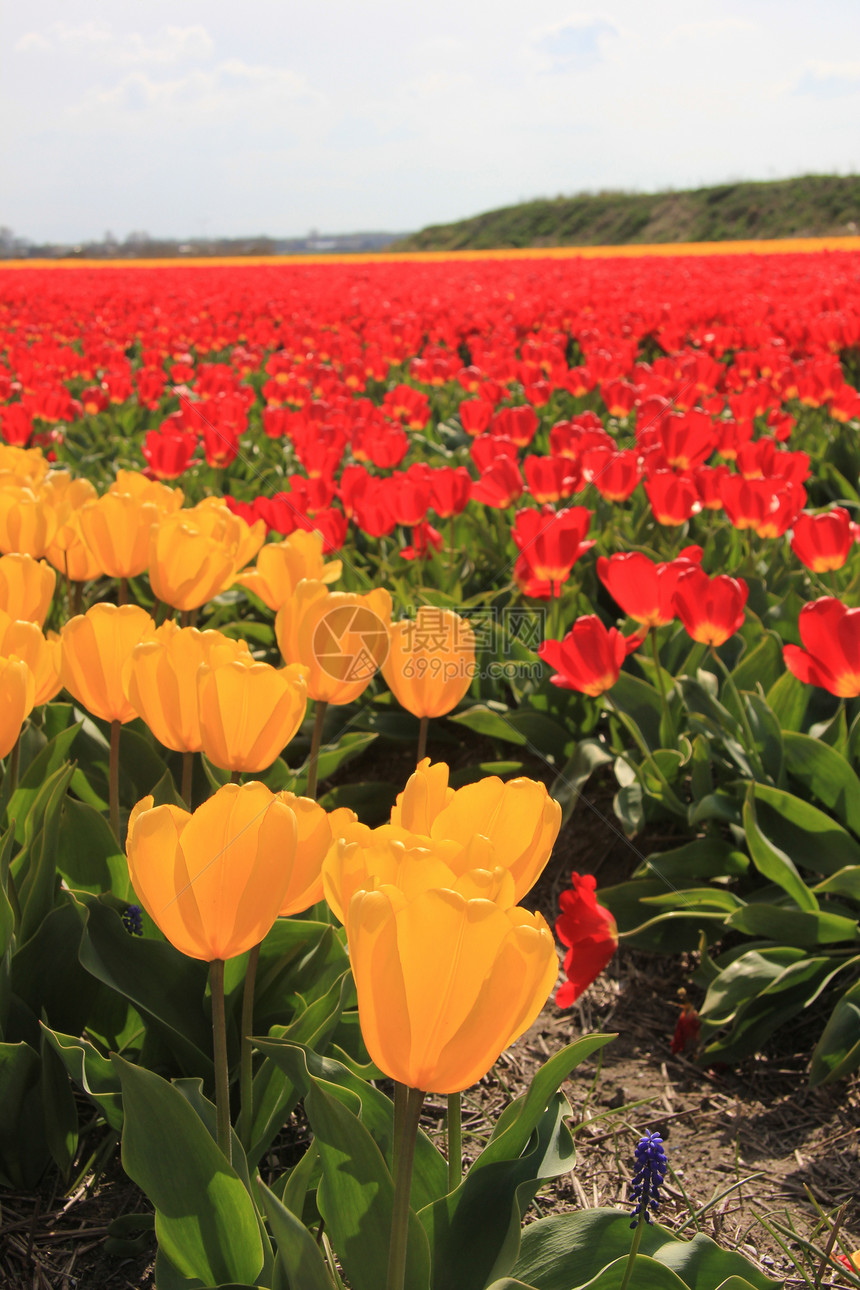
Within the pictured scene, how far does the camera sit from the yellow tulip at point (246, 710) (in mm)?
1134

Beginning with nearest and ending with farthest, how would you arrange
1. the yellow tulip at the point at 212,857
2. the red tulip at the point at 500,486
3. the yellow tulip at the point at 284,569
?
the yellow tulip at the point at 212,857
the yellow tulip at the point at 284,569
the red tulip at the point at 500,486

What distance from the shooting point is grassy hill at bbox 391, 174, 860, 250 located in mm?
35469

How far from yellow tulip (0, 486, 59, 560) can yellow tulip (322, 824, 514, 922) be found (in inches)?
55.6

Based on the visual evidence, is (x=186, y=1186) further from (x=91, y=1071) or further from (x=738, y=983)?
(x=738, y=983)

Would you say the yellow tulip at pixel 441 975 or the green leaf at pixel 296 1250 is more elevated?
the yellow tulip at pixel 441 975

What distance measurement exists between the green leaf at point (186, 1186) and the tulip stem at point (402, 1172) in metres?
0.20

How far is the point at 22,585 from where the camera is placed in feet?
5.11

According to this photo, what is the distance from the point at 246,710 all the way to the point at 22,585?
606mm

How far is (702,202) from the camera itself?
40.0m

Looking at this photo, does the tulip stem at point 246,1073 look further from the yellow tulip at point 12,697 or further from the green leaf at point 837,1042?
the green leaf at point 837,1042

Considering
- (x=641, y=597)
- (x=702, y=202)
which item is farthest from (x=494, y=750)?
(x=702, y=202)

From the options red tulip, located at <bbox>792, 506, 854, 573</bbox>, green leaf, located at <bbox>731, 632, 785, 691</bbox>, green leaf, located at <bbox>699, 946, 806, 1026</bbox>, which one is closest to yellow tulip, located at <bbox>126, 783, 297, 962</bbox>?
green leaf, located at <bbox>699, 946, 806, 1026</bbox>

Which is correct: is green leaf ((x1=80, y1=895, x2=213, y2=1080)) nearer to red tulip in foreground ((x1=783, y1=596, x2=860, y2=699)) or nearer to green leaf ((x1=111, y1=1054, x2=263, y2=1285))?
green leaf ((x1=111, y1=1054, x2=263, y2=1285))

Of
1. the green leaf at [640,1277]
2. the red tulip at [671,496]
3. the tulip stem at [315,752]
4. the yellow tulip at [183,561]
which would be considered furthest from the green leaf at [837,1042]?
the red tulip at [671,496]
